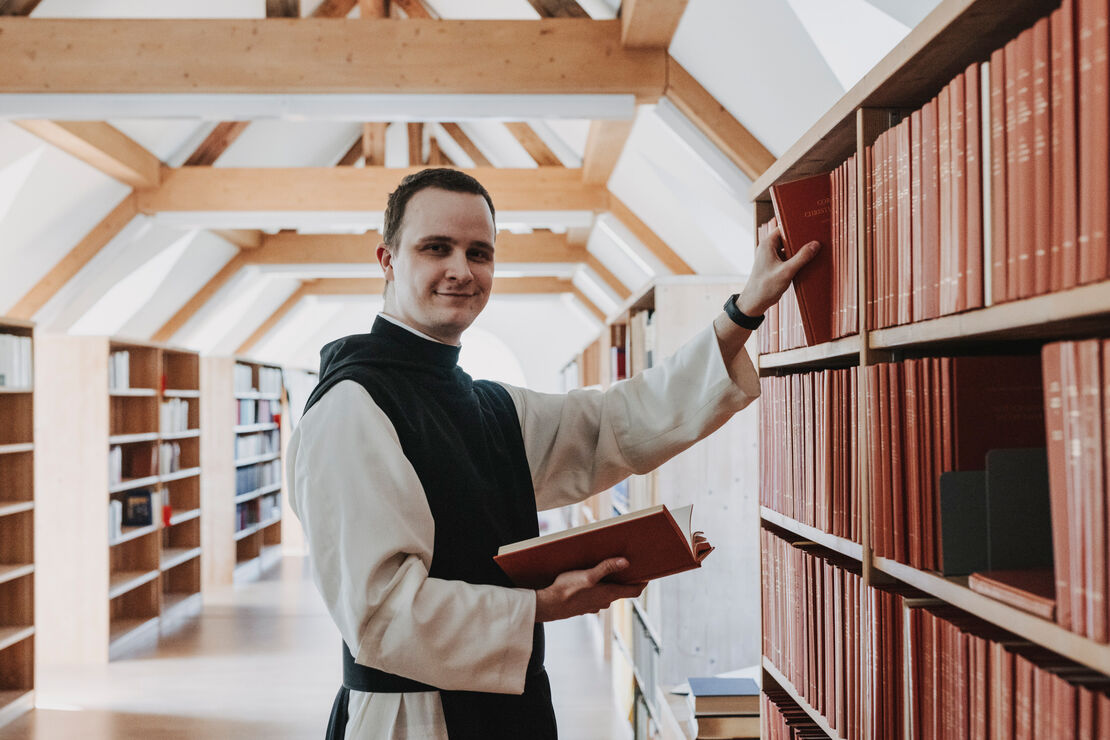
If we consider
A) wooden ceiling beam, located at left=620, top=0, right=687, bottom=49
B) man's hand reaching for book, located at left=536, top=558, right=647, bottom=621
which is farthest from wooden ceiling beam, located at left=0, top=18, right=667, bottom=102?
man's hand reaching for book, located at left=536, top=558, right=647, bottom=621

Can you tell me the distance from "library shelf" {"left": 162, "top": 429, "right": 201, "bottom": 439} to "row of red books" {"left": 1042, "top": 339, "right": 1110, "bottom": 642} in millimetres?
6547

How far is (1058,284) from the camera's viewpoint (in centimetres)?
86

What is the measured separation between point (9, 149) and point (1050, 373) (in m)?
5.37

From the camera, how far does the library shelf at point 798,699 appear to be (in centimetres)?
150

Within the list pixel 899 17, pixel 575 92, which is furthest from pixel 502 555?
pixel 575 92

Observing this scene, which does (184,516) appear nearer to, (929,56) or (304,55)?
(304,55)

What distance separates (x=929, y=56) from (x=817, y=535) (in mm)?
800

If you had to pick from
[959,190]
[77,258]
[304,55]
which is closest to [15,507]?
[77,258]

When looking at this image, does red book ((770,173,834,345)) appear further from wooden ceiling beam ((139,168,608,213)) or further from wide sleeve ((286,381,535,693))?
wooden ceiling beam ((139,168,608,213))

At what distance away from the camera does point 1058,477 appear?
2.82 feet

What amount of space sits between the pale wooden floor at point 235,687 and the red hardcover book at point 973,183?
139 inches

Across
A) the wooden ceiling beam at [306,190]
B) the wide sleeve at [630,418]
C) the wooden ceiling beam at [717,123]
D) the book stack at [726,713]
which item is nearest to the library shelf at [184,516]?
the wooden ceiling beam at [306,190]

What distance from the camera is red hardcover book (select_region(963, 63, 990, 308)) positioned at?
1.00 m

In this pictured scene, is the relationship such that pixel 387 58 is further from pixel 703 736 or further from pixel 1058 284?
pixel 1058 284
